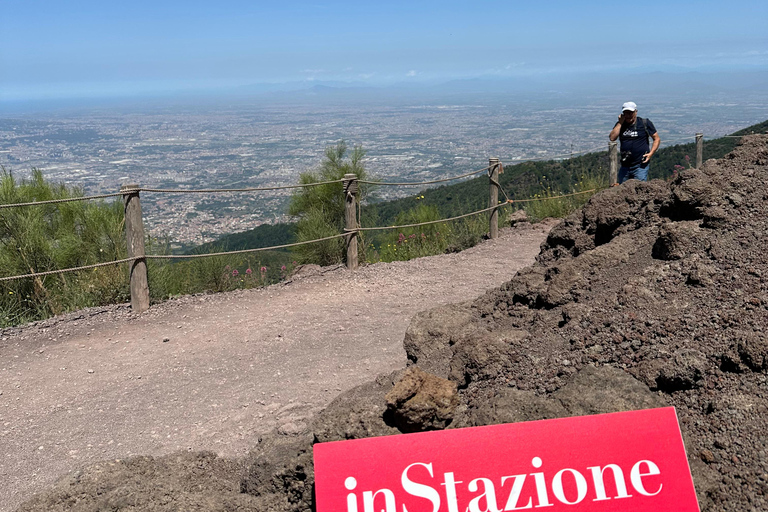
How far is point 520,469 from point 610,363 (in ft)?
3.14

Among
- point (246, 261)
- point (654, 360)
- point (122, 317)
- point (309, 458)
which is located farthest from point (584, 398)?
point (246, 261)

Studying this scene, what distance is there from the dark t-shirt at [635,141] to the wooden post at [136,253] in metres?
5.14

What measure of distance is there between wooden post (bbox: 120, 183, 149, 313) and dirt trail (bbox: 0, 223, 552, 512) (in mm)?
143

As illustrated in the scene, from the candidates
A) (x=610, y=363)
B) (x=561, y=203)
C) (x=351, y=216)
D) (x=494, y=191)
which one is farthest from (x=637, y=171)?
(x=610, y=363)

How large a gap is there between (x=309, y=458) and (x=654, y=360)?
1.49 metres

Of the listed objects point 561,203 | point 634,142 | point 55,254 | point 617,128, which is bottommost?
point 561,203

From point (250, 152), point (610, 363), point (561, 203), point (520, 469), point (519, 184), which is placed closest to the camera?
point (520, 469)

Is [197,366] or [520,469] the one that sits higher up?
[520,469]

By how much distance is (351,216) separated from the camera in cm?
778

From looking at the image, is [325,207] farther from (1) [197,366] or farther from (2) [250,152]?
(2) [250,152]

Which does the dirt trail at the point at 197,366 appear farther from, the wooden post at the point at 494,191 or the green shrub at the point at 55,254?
the wooden post at the point at 494,191

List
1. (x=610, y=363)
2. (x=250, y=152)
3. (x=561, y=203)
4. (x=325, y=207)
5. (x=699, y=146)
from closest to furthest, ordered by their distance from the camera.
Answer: (x=610, y=363) → (x=325, y=207) → (x=561, y=203) → (x=699, y=146) → (x=250, y=152)

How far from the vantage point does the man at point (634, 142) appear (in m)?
7.21

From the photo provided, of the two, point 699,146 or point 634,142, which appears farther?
point 699,146
